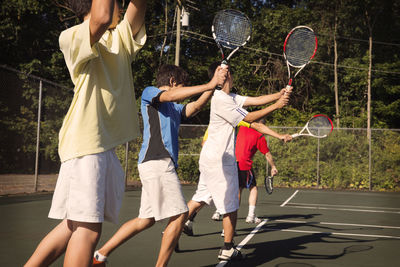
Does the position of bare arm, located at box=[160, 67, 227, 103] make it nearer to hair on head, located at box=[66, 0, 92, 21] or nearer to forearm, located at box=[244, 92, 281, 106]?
hair on head, located at box=[66, 0, 92, 21]

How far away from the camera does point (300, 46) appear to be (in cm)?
571

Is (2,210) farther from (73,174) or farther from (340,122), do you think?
(340,122)

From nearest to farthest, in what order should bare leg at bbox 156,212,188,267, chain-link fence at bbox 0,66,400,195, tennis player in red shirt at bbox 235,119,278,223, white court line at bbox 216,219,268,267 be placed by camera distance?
bare leg at bbox 156,212,188,267
white court line at bbox 216,219,268,267
tennis player in red shirt at bbox 235,119,278,223
chain-link fence at bbox 0,66,400,195

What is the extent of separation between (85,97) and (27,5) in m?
22.5

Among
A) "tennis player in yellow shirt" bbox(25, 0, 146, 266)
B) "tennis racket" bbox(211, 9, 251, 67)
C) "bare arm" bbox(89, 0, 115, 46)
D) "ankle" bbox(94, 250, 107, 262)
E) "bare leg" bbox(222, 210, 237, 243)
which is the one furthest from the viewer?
"tennis racket" bbox(211, 9, 251, 67)

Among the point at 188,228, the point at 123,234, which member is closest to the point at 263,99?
the point at 123,234

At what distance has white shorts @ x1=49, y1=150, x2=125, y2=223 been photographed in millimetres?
2311

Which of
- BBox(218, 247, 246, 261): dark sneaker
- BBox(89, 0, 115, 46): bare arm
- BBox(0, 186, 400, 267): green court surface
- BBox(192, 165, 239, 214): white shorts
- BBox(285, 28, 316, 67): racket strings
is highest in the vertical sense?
BBox(285, 28, 316, 67): racket strings

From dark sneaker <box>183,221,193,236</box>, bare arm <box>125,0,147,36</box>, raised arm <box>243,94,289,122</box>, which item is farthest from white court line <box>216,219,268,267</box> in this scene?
bare arm <box>125,0,147,36</box>

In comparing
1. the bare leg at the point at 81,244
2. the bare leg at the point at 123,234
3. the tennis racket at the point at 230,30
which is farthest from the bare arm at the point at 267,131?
the bare leg at the point at 81,244

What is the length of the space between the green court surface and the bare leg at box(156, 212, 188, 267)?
96 cm

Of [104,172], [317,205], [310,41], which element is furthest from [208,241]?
[317,205]

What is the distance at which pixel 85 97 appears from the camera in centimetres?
241

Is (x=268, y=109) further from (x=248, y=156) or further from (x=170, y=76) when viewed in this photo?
(x=248, y=156)
